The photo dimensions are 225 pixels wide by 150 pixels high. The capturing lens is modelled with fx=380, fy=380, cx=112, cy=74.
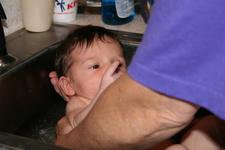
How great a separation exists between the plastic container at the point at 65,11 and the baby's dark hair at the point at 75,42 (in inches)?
6.4

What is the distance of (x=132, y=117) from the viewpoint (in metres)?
0.44

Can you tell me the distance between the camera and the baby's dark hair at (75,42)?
3.21 feet

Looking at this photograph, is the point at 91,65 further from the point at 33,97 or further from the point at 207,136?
the point at 207,136

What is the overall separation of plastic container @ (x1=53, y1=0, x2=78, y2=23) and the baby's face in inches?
9.1

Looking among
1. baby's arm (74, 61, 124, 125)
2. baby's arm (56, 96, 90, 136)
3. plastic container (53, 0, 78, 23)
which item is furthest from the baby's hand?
plastic container (53, 0, 78, 23)

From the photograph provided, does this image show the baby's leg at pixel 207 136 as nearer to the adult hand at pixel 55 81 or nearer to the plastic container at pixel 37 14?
the adult hand at pixel 55 81

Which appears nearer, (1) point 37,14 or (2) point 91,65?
(2) point 91,65

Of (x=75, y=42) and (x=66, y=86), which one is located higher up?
(x=75, y=42)

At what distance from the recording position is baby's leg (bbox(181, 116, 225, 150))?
0.74 metres

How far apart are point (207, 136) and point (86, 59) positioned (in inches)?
14.1

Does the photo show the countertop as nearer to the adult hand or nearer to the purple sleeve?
the adult hand

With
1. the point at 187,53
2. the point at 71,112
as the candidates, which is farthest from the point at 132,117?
the point at 71,112

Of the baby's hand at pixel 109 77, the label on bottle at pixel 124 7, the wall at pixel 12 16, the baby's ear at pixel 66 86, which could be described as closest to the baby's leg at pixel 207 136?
the baby's hand at pixel 109 77

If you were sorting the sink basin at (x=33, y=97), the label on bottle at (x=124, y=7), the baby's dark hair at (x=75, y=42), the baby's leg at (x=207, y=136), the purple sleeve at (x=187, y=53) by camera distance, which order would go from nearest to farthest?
the purple sleeve at (x=187, y=53) → the baby's leg at (x=207, y=136) → the sink basin at (x=33, y=97) → the baby's dark hair at (x=75, y=42) → the label on bottle at (x=124, y=7)
